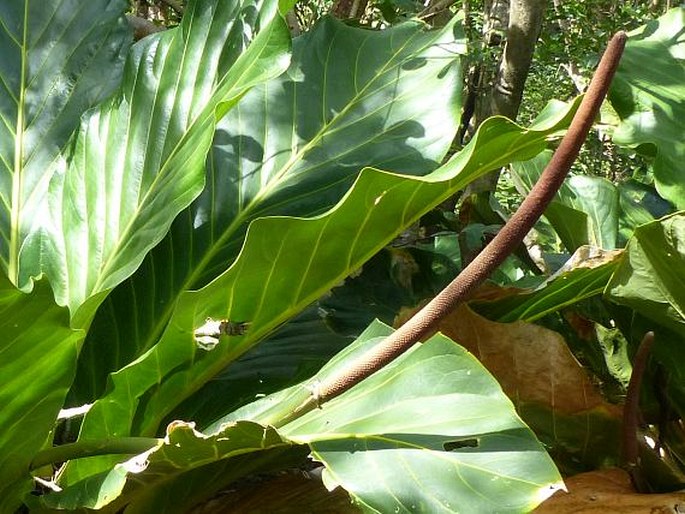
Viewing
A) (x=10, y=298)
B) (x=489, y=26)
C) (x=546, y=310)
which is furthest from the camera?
(x=489, y=26)

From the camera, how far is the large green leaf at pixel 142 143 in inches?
33.2

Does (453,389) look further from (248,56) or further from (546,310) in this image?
(248,56)

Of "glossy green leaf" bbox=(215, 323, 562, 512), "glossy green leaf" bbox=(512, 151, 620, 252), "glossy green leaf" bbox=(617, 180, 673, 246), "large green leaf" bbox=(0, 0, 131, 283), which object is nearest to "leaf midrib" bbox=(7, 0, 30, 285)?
"large green leaf" bbox=(0, 0, 131, 283)

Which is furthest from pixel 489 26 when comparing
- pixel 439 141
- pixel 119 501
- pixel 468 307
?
pixel 119 501

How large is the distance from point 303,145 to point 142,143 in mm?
158

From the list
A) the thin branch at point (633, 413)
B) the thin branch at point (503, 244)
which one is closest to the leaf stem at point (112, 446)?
the thin branch at point (503, 244)

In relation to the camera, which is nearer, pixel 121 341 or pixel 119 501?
pixel 119 501

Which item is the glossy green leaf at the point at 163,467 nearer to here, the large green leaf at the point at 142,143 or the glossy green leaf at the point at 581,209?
the large green leaf at the point at 142,143

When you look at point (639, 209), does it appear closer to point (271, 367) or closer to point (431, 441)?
point (271, 367)

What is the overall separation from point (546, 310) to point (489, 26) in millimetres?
1848

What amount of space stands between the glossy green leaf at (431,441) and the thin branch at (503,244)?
0.11 feet

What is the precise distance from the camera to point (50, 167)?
1.01m

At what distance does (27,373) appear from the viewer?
691 millimetres

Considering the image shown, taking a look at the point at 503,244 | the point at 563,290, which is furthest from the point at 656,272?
the point at 503,244
